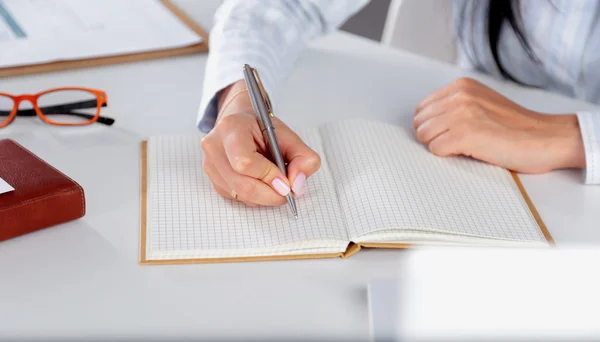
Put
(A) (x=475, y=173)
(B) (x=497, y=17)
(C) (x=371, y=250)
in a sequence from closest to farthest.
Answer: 1. (C) (x=371, y=250)
2. (A) (x=475, y=173)
3. (B) (x=497, y=17)

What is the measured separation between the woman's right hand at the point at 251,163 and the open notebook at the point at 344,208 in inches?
0.9

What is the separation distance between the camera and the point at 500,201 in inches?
36.0

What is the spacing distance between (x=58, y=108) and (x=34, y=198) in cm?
A: 33

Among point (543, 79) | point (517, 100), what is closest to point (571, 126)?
point (517, 100)

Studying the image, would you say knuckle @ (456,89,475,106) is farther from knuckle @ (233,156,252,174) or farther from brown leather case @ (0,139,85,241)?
brown leather case @ (0,139,85,241)

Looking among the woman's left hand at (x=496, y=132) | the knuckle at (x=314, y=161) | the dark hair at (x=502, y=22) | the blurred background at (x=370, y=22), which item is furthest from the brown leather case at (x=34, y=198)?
the blurred background at (x=370, y=22)

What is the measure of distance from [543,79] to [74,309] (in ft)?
3.29

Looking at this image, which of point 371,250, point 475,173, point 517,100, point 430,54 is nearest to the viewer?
point 371,250

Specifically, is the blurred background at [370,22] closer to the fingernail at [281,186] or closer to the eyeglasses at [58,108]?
the eyeglasses at [58,108]

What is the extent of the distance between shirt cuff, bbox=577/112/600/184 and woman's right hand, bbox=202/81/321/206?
39 cm

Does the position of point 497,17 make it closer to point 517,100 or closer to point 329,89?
point 517,100

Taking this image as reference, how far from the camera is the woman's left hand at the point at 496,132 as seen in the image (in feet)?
3.28

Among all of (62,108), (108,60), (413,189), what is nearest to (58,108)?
(62,108)

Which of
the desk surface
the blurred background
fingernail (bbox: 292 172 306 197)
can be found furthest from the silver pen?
the blurred background
